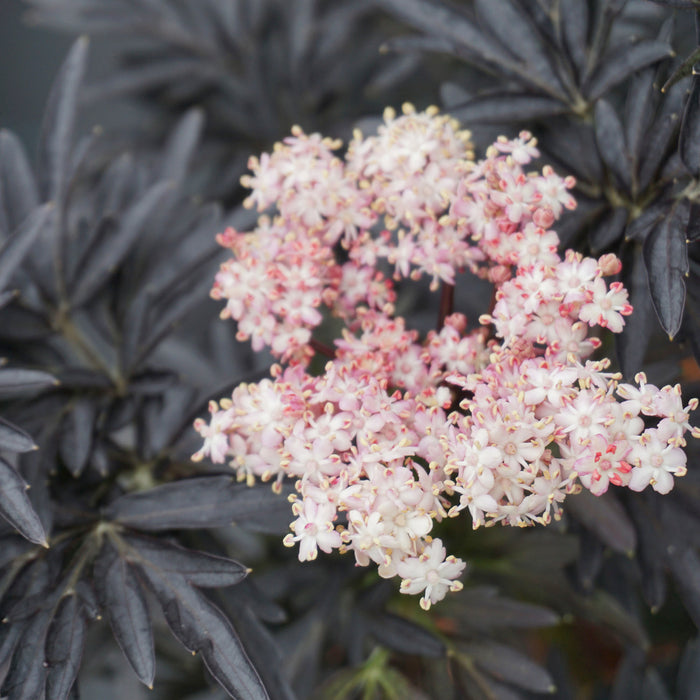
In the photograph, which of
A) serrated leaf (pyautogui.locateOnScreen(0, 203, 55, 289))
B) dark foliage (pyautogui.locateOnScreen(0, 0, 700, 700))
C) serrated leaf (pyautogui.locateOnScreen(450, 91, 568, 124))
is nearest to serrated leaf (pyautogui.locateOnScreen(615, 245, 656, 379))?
dark foliage (pyautogui.locateOnScreen(0, 0, 700, 700))

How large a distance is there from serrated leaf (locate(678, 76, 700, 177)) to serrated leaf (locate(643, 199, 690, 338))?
0.05m

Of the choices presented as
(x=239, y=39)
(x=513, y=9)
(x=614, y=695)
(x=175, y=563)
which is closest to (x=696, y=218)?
(x=513, y=9)

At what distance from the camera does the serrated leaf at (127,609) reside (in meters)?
0.73

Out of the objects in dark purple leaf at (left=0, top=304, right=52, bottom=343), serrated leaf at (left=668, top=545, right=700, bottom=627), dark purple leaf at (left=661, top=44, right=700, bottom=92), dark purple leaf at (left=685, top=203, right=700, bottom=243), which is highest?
dark purple leaf at (left=661, top=44, right=700, bottom=92)

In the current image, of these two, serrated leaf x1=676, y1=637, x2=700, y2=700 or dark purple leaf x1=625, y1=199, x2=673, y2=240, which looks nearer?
dark purple leaf x1=625, y1=199, x2=673, y2=240

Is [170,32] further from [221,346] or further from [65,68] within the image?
[221,346]

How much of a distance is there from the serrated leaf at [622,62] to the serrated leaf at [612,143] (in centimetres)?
3

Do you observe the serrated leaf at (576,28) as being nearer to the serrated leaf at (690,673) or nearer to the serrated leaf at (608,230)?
the serrated leaf at (608,230)

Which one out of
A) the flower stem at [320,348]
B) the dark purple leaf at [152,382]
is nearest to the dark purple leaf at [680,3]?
→ the flower stem at [320,348]

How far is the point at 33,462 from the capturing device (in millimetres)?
865

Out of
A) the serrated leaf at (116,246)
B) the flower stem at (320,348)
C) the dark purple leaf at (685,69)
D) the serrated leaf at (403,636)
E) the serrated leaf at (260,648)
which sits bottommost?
the serrated leaf at (403,636)

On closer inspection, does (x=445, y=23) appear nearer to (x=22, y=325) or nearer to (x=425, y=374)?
(x=425, y=374)

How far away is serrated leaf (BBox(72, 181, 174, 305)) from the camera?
1.02 m

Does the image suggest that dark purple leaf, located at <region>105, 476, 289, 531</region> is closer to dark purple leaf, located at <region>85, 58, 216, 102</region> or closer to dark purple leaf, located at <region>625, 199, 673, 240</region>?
dark purple leaf, located at <region>625, 199, 673, 240</region>
